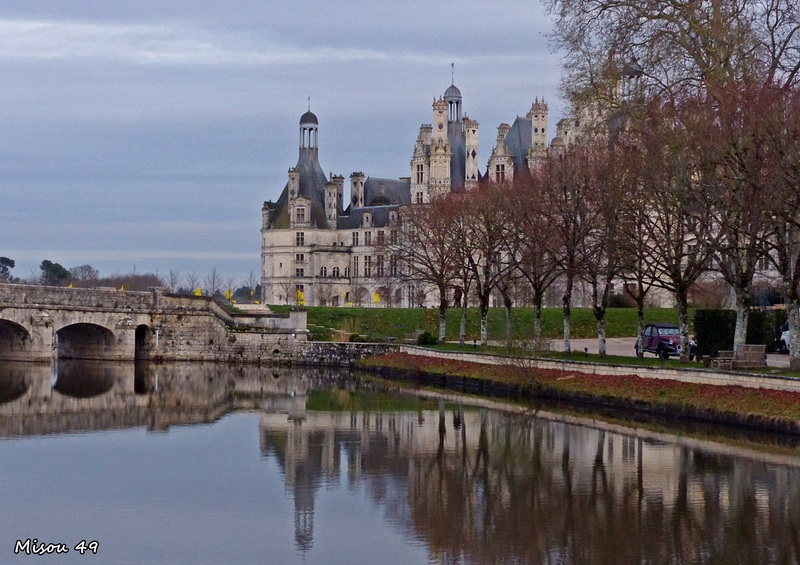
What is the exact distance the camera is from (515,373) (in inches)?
1801

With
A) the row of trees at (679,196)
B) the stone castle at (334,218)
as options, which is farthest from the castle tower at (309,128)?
the row of trees at (679,196)

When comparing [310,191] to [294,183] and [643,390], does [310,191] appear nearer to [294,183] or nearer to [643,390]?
[294,183]

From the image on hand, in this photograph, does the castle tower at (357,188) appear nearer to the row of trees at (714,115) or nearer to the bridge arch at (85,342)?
the bridge arch at (85,342)

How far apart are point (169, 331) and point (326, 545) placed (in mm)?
48240

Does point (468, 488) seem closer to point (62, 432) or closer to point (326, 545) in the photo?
point (326, 545)

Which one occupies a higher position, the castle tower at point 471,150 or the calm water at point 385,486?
the castle tower at point 471,150

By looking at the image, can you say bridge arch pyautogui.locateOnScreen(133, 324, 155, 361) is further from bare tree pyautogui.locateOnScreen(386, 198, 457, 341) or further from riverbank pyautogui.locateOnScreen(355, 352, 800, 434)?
riverbank pyautogui.locateOnScreen(355, 352, 800, 434)

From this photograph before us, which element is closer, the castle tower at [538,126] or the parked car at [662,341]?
the parked car at [662,341]

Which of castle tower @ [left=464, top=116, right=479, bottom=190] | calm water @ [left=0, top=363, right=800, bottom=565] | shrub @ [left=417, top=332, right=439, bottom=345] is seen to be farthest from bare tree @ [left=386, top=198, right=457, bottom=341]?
castle tower @ [left=464, top=116, right=479, bottom=190]

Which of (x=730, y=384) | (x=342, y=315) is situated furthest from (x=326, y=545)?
(x=342, y=315)

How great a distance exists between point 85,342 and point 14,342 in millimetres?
6249

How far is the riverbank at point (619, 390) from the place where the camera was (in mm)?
33594

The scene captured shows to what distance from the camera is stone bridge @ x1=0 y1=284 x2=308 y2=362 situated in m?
63.3

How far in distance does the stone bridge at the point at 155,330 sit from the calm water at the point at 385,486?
70.9 feet
